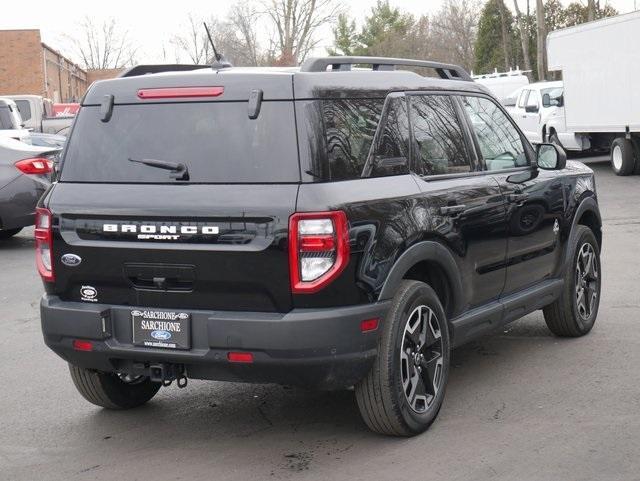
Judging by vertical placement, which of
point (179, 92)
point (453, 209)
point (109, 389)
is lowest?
point (109, 389)

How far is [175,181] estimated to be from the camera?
16.3 ft

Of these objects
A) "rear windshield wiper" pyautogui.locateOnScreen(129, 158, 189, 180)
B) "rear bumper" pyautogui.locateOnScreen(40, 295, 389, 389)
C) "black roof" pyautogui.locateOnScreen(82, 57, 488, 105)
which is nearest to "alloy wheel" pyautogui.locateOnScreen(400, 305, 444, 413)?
"rear bumper" pyautogui.locateOnScreen(40, 295, 389, 389)

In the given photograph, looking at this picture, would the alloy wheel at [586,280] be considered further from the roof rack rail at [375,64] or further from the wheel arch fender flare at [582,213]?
the roof rack rail at [375,64]

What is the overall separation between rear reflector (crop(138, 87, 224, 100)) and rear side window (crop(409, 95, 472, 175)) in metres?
1.18

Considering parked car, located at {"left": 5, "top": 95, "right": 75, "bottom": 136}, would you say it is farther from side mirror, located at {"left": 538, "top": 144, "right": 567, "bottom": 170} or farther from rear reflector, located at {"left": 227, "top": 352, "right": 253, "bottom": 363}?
rear reflector, located at {"left": 227, "top": 352, "right": 253, "bottom": 363}

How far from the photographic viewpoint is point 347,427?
18.1 ft

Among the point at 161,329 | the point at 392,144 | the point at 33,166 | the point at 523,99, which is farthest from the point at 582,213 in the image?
the point at 523,99

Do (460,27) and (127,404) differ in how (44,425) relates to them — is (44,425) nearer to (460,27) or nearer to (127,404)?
(127,404)

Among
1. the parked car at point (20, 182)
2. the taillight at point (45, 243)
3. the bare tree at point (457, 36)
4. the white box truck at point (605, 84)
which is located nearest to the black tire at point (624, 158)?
the white box truck at point (605, 84)

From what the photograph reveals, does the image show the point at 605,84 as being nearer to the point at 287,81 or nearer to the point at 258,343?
the point at 287,81

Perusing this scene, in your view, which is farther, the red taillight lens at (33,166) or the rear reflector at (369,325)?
the red taillight lens at (33,166)

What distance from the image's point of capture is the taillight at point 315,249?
4688mm

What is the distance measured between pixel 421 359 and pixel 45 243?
2003 millimetres

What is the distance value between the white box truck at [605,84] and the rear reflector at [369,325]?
1764 cm
